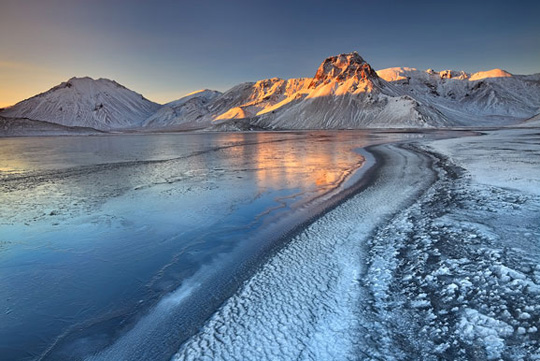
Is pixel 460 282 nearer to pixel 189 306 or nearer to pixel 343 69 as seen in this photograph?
pixel 189 306

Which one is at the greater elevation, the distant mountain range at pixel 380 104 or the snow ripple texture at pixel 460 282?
the distant mountain range at pixel 380 104

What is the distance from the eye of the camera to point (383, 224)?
277 inches

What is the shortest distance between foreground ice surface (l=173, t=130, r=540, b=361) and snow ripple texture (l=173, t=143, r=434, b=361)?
0.6 inches

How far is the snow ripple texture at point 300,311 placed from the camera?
3350 mm

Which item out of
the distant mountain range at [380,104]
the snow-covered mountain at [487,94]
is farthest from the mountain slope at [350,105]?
the snow-covered mountain at [487,94]

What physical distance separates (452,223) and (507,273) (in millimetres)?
2328

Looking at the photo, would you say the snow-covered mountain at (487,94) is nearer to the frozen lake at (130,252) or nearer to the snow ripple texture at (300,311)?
the frozen lake at (130,252)

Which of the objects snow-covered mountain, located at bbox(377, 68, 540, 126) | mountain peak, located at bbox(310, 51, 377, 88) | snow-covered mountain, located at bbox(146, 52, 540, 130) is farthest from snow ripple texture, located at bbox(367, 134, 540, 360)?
snow-covered mountain, located at bbox(377, 68, 540, 126)

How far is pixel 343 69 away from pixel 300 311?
176 metres

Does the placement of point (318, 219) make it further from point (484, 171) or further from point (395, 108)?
point (395, 108)

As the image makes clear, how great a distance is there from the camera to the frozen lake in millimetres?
3973

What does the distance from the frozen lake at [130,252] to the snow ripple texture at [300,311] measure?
365 millimetres

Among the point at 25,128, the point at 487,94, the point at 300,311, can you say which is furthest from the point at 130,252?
the point at 487,94

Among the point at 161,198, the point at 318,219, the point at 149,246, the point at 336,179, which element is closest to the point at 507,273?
the point at 318,219
